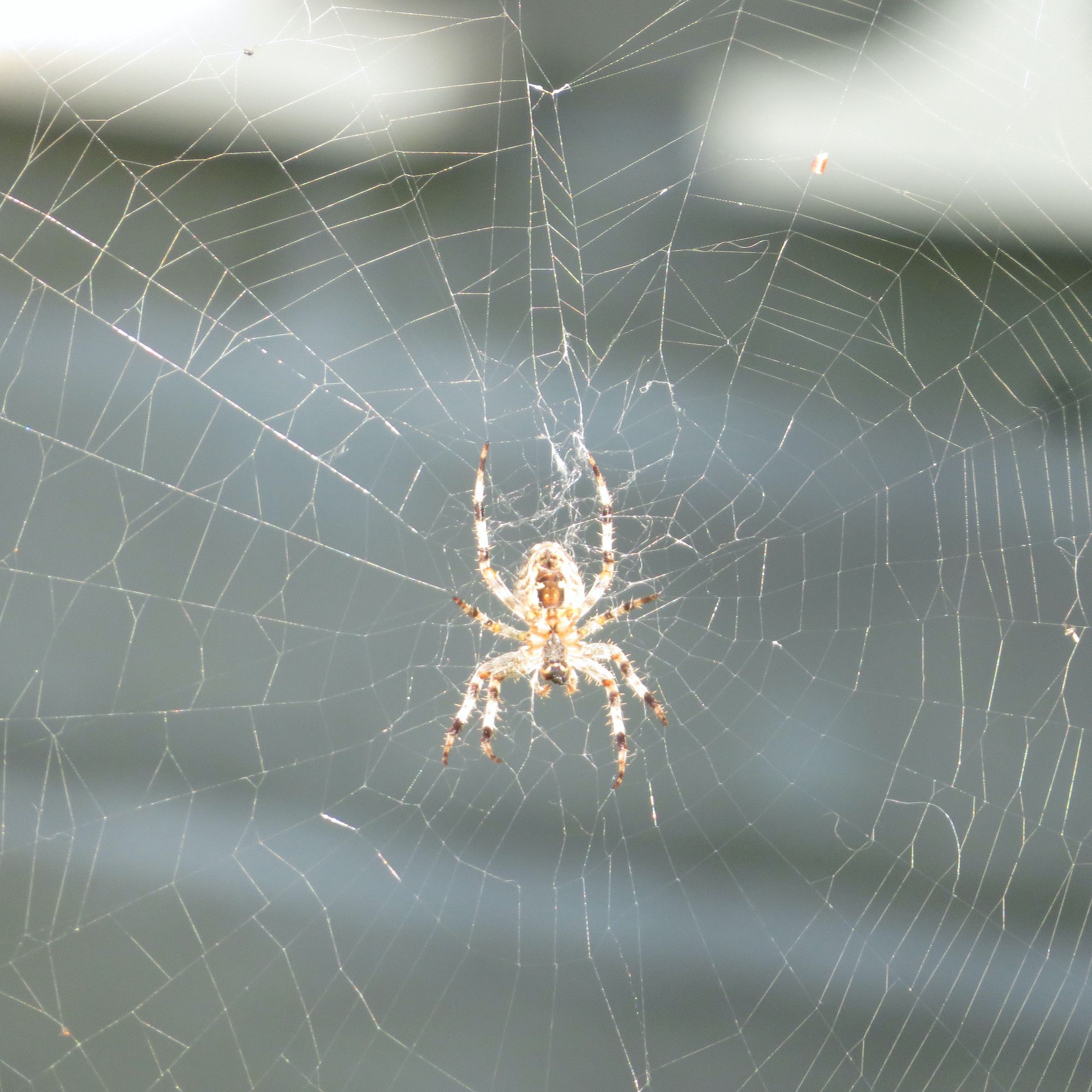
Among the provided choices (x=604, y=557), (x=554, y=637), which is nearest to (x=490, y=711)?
(x=554, y=637)

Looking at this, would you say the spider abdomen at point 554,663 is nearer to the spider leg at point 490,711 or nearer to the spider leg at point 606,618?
the spider leg at point 606,618

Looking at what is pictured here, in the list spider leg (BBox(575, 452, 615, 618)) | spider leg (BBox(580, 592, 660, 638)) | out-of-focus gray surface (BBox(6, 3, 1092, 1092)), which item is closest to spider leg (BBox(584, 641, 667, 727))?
spider leg (BBox(580, 592, 660, 638))

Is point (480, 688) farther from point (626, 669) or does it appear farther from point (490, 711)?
point (626, 669)

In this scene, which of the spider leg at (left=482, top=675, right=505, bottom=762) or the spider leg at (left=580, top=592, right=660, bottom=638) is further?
the spider leg at (left=580, top=592, right=660, bottom=638)

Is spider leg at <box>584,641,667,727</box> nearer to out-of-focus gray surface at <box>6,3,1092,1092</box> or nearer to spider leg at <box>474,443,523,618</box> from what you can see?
spider leg at <box>474,443,523,618</box>

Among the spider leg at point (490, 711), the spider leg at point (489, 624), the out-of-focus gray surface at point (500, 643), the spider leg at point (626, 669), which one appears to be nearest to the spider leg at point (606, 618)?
the spider leg at point (626, 669)

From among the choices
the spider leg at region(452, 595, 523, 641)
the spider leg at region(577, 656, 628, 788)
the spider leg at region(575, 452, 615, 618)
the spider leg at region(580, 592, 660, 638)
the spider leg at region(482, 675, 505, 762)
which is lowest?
the spider leg at region(482, 675, 505, 762)

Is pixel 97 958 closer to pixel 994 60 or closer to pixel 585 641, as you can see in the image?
pixel 585 641
